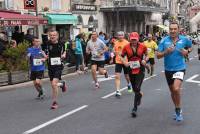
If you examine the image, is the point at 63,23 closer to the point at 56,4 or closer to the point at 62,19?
the point at 62,19

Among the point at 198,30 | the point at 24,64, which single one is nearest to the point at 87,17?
the point at 198,30

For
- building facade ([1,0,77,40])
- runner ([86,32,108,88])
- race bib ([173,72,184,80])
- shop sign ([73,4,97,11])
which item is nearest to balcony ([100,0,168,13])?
shop sign ([73,4,97,11])

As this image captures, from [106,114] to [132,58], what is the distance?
1.25m

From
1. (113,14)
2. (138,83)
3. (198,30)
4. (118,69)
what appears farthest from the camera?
(113,14)

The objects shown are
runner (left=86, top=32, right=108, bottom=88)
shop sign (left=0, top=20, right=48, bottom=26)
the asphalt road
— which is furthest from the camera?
shop sign (left=0, top=20, right=48, bottom=26)

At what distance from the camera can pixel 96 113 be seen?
10.9 m

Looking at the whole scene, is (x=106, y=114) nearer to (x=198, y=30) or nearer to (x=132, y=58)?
(x=132, y=58)

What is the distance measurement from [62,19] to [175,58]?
84.6 ft

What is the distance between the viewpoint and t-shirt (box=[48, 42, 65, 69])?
12.1 metres

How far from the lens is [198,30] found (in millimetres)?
33531

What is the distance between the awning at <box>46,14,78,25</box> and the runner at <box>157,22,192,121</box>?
2366 centimetres

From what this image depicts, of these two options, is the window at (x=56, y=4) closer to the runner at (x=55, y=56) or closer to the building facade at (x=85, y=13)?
the building facade at (x=85, y=13)

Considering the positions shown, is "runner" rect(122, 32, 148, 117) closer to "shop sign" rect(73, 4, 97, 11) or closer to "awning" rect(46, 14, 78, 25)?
"awning" rect(46, 14, 78, 25)

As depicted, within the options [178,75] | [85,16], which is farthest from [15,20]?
[85,16]
